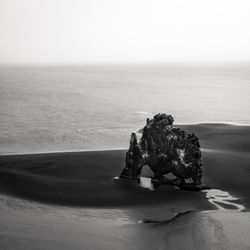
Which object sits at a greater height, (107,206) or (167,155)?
(167,155)

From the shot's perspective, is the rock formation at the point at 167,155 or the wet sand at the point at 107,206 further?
the rock formation at the point at 167,155

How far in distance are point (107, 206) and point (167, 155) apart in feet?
17.2

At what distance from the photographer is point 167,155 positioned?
24.9 meters

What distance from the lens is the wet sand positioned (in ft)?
59.3

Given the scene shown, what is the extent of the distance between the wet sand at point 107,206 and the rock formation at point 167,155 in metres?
0.89

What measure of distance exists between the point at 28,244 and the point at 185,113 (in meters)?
57.1

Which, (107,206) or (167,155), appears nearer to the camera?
(107,206)

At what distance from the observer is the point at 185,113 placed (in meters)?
71.9

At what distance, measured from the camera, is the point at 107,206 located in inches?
882

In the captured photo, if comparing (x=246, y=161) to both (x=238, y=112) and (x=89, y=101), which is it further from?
(x=89, y=101)

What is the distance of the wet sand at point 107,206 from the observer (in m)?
18.1

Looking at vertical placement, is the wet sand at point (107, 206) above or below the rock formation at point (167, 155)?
below

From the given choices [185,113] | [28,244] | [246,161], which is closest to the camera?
[28,244]

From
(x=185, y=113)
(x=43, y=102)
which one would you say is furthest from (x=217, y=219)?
(x=43, y=102)
